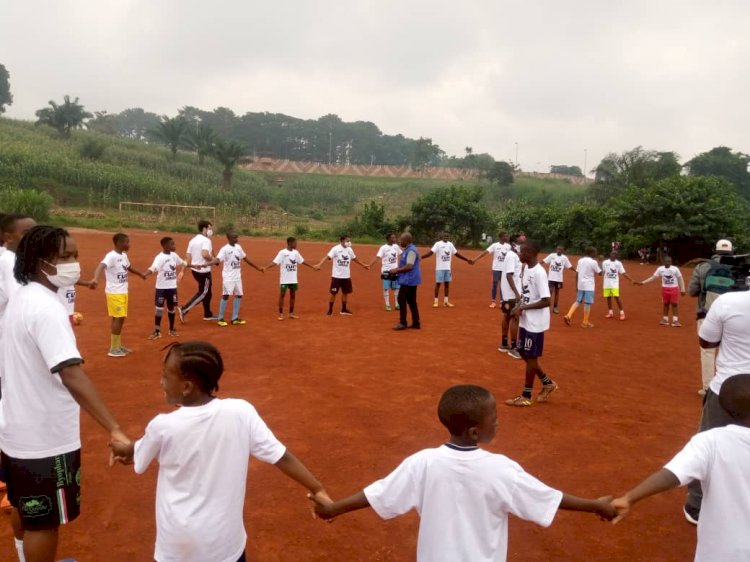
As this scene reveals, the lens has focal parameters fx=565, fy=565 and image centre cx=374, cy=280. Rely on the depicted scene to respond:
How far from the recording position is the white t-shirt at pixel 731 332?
12.4ft

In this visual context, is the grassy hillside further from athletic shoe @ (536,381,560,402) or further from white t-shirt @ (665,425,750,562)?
white t-shirt @ (665,425,750,562)

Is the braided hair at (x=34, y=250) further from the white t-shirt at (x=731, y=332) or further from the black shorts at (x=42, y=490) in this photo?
the white t-shirt at (x=731, y=332)

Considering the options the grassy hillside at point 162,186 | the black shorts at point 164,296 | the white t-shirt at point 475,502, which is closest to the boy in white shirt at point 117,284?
the black shorts at point 164,296

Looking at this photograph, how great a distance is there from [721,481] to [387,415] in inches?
166

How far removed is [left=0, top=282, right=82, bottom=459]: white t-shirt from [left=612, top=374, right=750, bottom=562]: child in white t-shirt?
2.83 metres

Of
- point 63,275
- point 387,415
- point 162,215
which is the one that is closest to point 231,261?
point 387,415

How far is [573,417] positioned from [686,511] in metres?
2.22

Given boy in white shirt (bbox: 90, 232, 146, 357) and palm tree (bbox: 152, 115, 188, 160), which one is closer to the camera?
boy in white shirt (bbox: 90, 232, 146, 357)

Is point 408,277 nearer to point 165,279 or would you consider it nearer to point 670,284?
point 165,279

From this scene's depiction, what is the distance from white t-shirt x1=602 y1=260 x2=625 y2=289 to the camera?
13102 millimetres

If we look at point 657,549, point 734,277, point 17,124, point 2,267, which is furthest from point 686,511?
point 17,124

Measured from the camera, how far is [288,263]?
12156 mm

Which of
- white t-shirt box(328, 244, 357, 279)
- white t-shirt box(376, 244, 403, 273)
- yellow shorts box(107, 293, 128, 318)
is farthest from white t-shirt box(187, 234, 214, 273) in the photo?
white t-shirt box(376, 244, 403, 273)

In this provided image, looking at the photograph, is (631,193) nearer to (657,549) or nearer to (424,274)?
(424,274)
